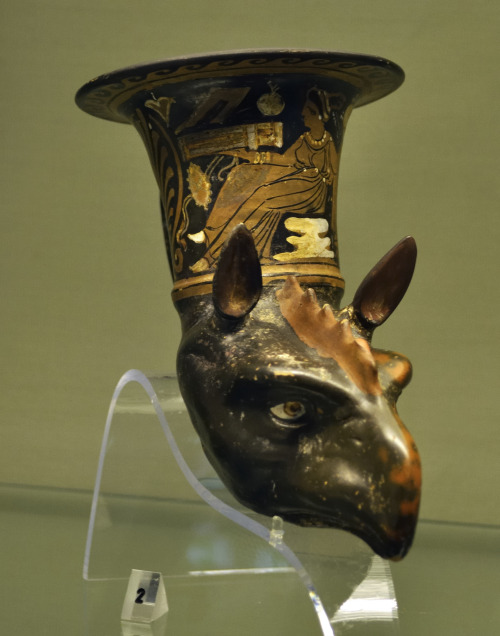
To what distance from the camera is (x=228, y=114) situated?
1679mm

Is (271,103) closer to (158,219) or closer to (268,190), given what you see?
(268,190)

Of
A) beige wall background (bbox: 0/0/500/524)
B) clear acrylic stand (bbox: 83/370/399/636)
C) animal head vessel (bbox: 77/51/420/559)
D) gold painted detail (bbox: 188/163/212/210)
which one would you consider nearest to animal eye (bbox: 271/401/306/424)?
animal head vessel (bbox: 77/51/420/559)

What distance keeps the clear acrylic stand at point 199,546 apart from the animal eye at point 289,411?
0.89 feet

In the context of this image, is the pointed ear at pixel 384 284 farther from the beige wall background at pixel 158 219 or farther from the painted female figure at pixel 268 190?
the beige wall background at pixel 158 219

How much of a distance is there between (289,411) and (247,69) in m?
0.57

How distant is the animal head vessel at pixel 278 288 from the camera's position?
1.46 m

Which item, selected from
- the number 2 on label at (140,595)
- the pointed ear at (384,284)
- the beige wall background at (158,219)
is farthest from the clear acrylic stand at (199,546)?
the beige wall background at (158,219)

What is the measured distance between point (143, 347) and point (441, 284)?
84cm

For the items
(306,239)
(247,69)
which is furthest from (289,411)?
(247,69)

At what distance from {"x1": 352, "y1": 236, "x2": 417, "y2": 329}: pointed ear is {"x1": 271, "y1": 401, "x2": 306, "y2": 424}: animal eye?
214mm

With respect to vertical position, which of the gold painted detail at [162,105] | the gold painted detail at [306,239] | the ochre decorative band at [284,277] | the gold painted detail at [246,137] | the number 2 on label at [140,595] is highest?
the gold painted detail at [162,105]

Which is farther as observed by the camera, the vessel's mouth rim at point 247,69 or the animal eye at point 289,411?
the vessel's mouth rim at point 247,69

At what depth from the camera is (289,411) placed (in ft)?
4.91

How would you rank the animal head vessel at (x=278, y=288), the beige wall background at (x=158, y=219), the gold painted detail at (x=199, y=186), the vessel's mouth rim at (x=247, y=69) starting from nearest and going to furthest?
the animal head vessel at (x=278, y=288) → the vessel's mouth rim at (x=247, y=69) → the gold painted detail at (x=199, y=186) → the beige wall background at (x=158, y=219)
